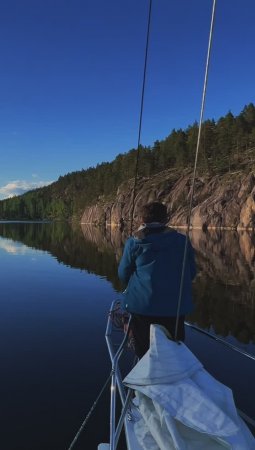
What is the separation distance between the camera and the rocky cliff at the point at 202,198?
102 metres

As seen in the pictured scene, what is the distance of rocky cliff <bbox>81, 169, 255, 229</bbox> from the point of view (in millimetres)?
101562

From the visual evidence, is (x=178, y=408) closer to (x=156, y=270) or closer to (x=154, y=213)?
(x=156, y=270)

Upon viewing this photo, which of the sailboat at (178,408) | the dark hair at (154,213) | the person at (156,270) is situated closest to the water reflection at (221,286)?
the person at (156,270)

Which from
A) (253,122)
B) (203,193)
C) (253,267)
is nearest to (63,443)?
(253,267)

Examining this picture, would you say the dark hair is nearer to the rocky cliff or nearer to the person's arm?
the person's arm

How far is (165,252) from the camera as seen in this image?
5961mm

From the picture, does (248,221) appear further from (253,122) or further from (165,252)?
(165,252)

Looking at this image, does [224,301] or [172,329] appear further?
[224,301]

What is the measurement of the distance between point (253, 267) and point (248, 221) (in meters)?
65.7

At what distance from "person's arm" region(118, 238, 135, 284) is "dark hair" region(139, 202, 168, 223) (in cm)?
39

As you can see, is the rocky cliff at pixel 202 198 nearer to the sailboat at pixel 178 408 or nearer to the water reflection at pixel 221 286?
the water reflection at pixel 221 286

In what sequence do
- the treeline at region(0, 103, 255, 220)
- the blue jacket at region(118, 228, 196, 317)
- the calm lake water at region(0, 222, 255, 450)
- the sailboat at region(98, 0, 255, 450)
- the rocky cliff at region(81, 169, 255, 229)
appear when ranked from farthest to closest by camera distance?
the treeline at region(0, 103, 255, 220)
the rocky cliff at region(81, 169, 255, 229)
the calm lake water at region(0, 222, 255, 450)
the blue jacket at region(118, 228, 196, 317)
the sailboat at region(98, 0, 255, 450)

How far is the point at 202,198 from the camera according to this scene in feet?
379

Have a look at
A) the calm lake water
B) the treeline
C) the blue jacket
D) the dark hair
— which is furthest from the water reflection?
the treeline
